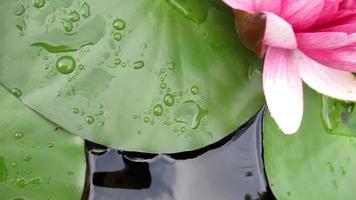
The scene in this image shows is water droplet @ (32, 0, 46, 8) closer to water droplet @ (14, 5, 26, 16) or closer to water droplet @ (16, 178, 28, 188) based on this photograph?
water droplet @ (14, 5, 26, 16)

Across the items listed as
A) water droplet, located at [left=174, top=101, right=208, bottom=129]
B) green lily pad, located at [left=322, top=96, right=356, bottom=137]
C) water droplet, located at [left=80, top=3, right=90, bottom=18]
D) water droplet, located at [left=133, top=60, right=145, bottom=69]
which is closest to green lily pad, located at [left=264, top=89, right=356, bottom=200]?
green lily pad, located at [left=322, top=96, right=356, bottom=137]

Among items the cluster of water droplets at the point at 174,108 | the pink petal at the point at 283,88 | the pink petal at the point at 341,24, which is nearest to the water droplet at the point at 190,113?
the cluster of water droplets at the point at 174,108

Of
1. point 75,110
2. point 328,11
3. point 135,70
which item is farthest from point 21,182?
point 328,11

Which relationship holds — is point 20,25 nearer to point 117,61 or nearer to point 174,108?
point 117,61

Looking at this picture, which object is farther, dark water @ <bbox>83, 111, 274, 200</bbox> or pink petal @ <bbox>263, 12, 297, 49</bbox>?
dark water @ <bbox>83, 111, 274, 200</bbox>

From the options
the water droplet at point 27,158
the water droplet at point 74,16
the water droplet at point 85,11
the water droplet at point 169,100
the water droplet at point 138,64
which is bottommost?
the water droplet at point 27,158

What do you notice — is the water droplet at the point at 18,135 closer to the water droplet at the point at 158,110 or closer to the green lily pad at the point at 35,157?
the green lily pad at the point at 35,157

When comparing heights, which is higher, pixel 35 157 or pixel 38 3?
pixel 38 3
